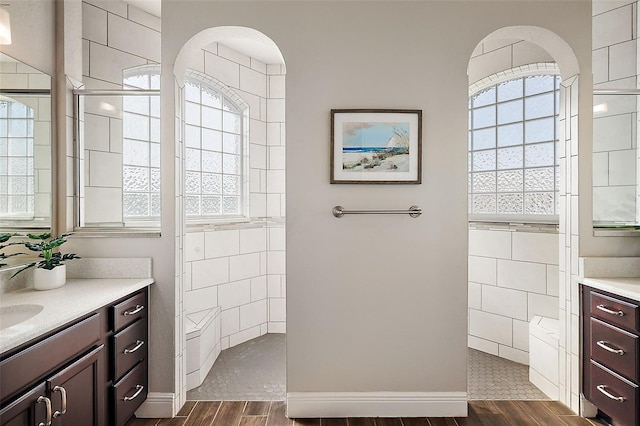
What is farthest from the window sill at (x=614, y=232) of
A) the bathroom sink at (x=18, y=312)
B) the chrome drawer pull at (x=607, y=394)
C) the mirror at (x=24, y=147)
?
the mirror at (x=24, y=147)

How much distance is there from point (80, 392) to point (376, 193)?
173 centimetres

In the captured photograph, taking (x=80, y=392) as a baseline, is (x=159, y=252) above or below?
above

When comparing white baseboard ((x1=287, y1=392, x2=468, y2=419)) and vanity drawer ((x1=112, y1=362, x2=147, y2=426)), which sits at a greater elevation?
vanity drawer ((x1=112, y1=362, x2=147, y2=426))

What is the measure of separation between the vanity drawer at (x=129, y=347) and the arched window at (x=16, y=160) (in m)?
0.80

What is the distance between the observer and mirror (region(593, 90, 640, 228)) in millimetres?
2275

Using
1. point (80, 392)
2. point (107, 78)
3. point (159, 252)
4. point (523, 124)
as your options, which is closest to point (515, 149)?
point (523, 124)

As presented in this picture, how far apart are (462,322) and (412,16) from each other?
1.83 metres

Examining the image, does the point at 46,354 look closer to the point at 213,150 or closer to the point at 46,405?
the point at 46,405

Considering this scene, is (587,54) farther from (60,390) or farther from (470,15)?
(60,390)

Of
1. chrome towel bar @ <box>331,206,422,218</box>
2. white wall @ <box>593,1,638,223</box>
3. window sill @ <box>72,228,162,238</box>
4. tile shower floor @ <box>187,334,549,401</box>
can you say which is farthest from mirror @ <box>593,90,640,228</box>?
window sill @ <box>72,228,162,238</box>

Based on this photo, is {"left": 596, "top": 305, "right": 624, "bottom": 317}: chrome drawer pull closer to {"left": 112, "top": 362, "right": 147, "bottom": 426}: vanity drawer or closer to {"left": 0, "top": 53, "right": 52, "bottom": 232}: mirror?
{"left": 112, "top": 362, "right": 147, "bottom": 426}: vanity drawer

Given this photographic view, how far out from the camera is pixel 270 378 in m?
2.71

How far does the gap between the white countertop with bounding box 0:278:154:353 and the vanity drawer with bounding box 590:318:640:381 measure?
252 centimetres

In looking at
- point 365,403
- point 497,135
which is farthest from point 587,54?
point 365,403
